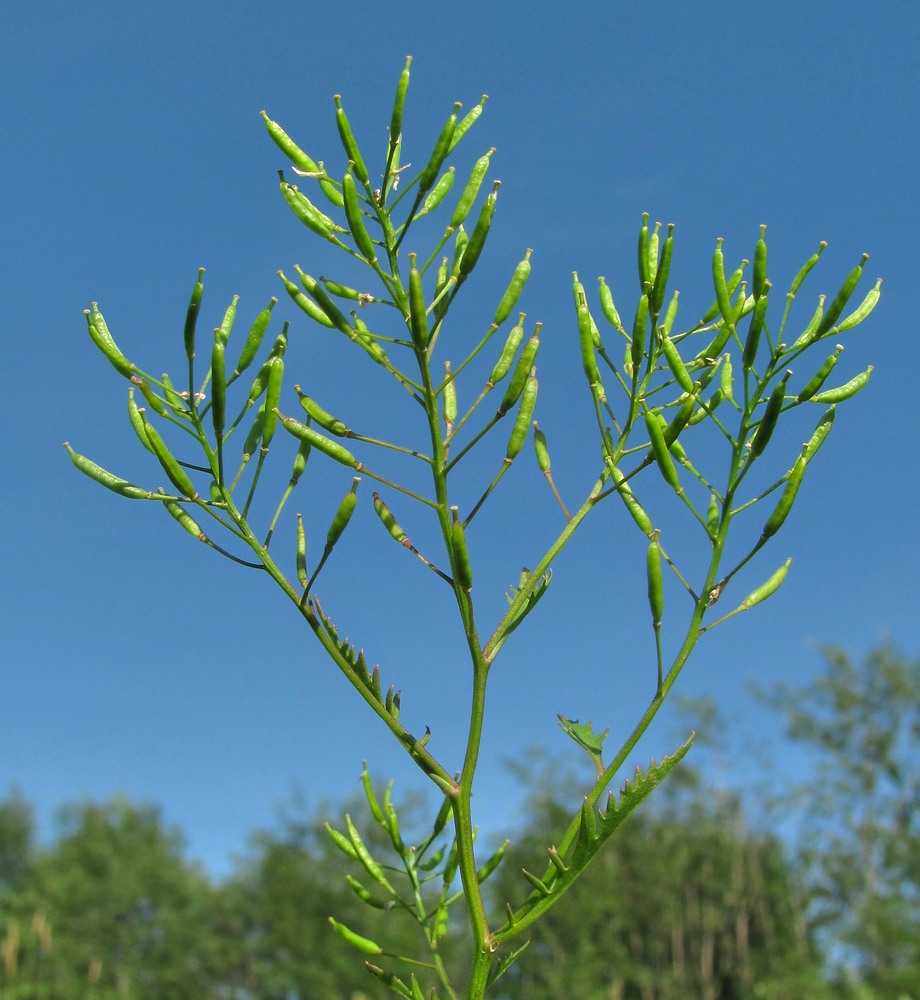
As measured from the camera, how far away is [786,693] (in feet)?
115

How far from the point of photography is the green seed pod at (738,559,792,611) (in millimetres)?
1629

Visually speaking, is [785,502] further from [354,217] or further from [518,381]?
[354,217]

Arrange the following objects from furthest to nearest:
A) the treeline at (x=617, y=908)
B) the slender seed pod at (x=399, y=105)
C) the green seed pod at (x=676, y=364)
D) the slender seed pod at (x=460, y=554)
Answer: the treeline at (x=617, y=908)
the green seed pod at (x=676, y=364)
the slender seed pod at (x=399, y=105)
the slender seed pod at (x=460, y=554)

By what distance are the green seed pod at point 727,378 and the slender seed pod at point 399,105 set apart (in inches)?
26.7

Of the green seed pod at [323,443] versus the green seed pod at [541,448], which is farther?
the green seed pod at [541,448]

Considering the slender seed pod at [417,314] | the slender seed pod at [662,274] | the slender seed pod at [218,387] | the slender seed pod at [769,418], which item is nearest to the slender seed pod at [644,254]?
the slender seed pod at [662,274]

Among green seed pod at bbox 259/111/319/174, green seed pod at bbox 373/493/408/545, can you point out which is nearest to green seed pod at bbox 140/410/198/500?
green seed pod at bbox 373/493/408/545

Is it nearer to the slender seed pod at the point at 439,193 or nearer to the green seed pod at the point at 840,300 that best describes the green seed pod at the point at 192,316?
the slender seed pod at the point at 439,193

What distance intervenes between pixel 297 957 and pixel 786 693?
67.7 feet

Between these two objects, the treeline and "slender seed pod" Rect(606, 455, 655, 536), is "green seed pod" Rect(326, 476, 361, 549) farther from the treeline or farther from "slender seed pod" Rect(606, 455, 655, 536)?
the treeline

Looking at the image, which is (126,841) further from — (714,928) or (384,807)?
(384,807)

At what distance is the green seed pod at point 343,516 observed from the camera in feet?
4.87

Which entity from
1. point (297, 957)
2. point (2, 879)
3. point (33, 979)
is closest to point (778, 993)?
point (297, 957)

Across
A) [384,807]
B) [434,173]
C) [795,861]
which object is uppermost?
[795,861]
